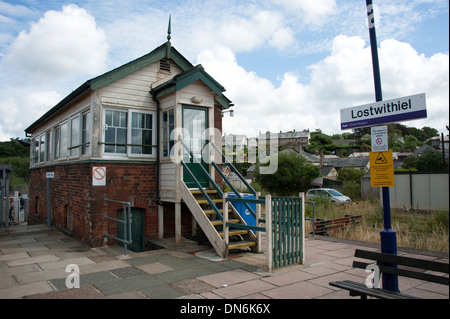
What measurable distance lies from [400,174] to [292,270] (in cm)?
1334

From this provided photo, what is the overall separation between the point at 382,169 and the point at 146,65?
7687 millimetres

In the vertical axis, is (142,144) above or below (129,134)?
below

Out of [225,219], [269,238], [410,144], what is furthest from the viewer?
[410,144]

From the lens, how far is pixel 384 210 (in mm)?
4918

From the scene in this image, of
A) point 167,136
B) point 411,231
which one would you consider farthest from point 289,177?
point 167,136

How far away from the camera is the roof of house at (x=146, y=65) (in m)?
9.29

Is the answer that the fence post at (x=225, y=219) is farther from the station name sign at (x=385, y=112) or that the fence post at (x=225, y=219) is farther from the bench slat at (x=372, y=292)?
the bench slat at (x=372, y=292)

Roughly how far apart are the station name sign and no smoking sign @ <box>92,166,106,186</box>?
6.47 metres

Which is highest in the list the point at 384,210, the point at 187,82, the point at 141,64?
the point at 141,64

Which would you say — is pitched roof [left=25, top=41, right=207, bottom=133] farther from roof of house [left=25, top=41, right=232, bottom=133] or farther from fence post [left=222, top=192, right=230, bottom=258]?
fence post [left=222, top=192, right=230, bottom=258]

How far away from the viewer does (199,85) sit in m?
9.77

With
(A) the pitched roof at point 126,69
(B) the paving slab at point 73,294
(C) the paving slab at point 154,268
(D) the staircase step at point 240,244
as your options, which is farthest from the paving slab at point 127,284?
(A) the pitched roof at point 126,69

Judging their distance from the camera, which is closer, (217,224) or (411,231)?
(217,224)

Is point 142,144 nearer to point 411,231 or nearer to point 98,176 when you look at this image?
point 98,176
